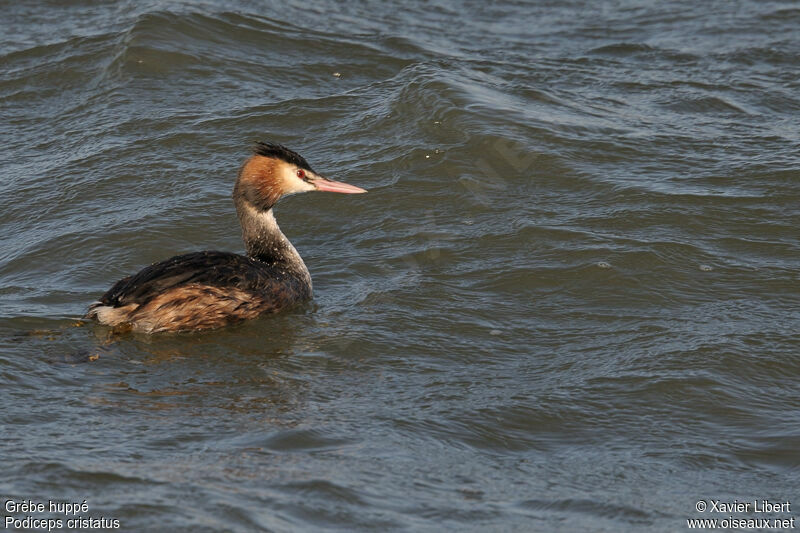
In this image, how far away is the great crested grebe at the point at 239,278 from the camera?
644 cm

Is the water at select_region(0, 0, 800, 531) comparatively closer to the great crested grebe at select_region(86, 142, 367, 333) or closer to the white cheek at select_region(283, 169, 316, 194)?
the great crested grebe at select_region(86, 142, 367, 333)

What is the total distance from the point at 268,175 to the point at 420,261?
1.13 metres

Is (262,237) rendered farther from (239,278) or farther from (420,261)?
(420,261)

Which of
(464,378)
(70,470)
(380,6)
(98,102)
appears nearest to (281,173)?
(464,378)

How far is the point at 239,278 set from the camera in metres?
6.73

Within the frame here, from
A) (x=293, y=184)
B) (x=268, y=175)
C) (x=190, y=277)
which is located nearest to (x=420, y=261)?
(x=293, y=184)

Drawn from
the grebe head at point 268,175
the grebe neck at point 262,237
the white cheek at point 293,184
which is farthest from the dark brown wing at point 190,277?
the white cheek at point 293,184

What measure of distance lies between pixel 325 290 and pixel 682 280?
7.33ft

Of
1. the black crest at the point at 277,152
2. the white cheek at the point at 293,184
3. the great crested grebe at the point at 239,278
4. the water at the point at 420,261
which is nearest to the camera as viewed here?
the water at the point at 420,261

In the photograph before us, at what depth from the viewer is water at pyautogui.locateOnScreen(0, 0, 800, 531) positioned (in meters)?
4.85

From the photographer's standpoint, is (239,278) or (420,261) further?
(420,261)

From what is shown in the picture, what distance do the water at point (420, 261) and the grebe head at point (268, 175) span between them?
636mm

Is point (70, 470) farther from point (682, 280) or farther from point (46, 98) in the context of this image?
point (46, 98)

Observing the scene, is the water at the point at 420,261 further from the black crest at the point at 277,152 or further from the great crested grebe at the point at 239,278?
the black crest at the point at 277,152
